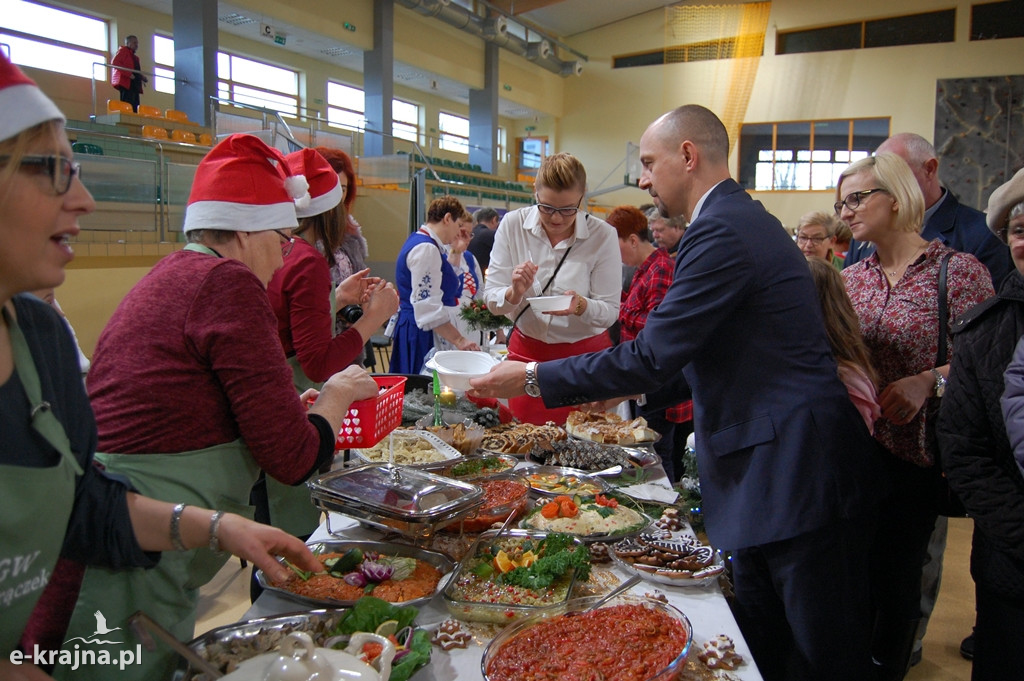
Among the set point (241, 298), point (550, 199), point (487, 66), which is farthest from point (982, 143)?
point (241, 298)

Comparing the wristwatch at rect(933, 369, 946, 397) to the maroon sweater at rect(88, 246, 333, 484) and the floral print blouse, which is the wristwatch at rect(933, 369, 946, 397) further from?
the maroon sweater at rect(88, 246, 333, 484)

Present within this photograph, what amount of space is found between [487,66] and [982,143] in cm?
978

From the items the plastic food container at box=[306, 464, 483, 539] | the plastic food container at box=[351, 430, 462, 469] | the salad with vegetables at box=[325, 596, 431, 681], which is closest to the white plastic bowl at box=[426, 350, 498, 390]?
the plastic food container at box=[351, 430, 462, 469]

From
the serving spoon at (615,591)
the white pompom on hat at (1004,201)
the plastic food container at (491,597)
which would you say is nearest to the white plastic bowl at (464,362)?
the plastic food container at (491,597)

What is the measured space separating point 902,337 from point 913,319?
0.19ft

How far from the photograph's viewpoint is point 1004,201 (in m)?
1.68

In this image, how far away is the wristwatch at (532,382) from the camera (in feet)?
5.85

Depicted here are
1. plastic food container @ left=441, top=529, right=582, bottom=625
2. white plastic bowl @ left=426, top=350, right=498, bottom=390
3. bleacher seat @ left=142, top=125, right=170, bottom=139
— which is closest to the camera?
plastic food container @ left=441, top=529, right=582, bottom=625

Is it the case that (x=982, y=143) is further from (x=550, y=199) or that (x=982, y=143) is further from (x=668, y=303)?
(x=668, y=303)

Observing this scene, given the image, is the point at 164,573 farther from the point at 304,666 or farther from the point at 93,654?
the point at 304,666

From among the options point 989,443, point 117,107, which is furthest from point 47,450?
point 117,107

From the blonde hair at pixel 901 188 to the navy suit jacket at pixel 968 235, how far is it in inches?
11.9

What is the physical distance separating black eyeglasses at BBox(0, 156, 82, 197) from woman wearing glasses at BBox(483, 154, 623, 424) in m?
2.01

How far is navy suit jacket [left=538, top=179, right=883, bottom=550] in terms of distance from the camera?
1.50 meters
